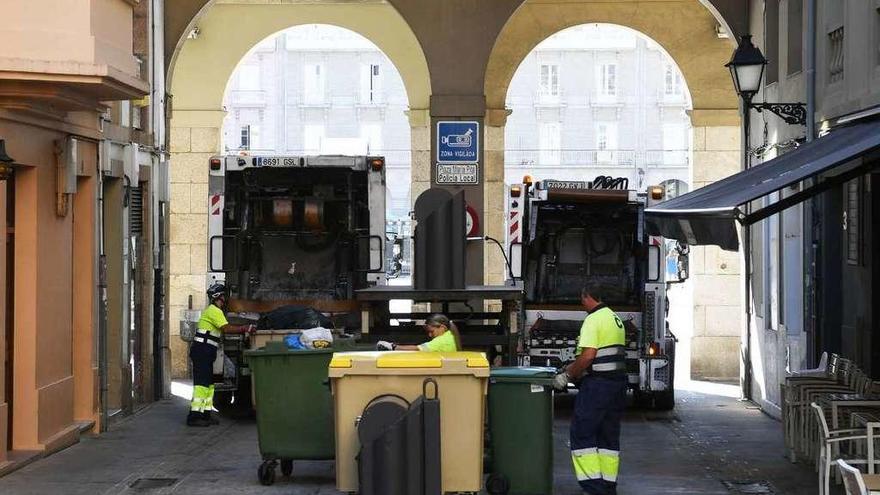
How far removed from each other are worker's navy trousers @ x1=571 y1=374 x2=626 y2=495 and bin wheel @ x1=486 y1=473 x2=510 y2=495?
64cm

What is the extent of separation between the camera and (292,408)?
13.6 meters

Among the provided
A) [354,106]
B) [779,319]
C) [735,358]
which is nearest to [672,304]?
[735,358]

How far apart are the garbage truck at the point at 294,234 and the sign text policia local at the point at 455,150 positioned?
1.45 m

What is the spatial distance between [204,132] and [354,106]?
41080 millimetres

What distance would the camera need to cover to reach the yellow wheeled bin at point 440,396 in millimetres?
11656

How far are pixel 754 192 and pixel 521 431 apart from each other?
2452mm

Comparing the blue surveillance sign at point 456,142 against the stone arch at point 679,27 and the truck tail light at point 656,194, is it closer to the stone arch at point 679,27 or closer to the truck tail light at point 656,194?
the truck tail light at point 656,194

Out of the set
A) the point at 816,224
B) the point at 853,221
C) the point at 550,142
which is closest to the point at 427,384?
the point at 853,221

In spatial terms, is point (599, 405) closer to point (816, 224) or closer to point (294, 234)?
point (816, 224)

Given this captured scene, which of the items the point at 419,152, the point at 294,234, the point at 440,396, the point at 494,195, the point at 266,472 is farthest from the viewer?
the point at 494,195

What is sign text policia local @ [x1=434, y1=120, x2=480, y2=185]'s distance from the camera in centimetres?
2072

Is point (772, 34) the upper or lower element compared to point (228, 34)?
lower

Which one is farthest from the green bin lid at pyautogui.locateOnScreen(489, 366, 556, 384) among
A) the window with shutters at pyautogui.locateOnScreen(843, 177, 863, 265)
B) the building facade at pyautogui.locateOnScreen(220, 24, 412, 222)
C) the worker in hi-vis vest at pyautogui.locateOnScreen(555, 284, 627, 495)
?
the building facade at pyautogui.locateOnScreen(220, 24, 412, 222)

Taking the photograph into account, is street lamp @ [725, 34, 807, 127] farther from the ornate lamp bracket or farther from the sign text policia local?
the sign text policia local
